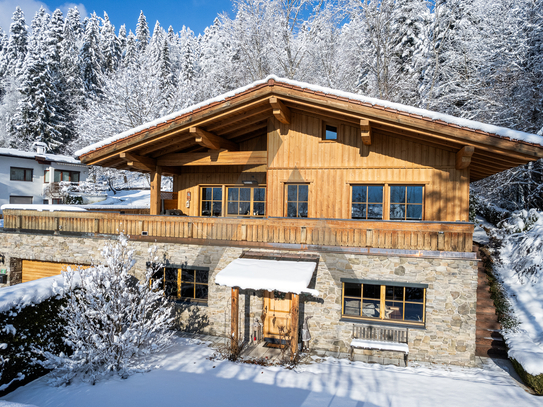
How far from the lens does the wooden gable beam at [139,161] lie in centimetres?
1079

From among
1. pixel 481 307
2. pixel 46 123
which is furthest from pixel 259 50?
pixel 46 123

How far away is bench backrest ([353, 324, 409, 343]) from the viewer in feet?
25.7

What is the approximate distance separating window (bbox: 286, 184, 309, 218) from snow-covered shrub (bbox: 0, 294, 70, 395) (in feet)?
21.9

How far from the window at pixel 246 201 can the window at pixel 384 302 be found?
5103mm

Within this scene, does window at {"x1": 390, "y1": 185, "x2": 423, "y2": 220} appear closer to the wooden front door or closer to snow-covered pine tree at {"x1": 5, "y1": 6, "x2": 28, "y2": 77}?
the wooden front door

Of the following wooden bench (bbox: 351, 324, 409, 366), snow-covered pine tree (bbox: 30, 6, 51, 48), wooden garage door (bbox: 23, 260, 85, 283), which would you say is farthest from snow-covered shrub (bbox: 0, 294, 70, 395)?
snow-covered pine tree (bbox: 30, 6, 51, 48)

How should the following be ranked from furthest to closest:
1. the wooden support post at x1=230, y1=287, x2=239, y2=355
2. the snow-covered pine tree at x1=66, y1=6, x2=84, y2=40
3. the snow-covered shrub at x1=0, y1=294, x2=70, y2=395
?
the snow-covered pine tree at x1=66, y1=6, x2=84, y2=40
the wooden support post at x1=230, y1=287, x2=239, y2=355
the snow-covered shrub at x1=0, y1=294, x2=70, y2=395

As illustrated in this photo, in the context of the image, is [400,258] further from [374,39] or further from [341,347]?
[374,39]

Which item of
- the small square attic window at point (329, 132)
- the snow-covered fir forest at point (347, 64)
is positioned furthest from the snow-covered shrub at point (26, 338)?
the snow-covered fir forest at point (347, 64)

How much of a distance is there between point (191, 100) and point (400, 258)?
23974mm

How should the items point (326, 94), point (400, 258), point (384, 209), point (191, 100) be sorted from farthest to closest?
point (191, 100) → point (384, 209) → point (326, 94) → point (400, 258)

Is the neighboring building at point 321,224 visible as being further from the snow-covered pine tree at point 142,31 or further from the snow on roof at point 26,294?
the snow-covered pine tree at point 142,31

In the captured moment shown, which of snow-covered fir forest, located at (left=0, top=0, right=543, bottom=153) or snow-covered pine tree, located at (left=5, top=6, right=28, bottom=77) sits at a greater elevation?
snow-covered pine tree, located at (left=5, top=6, right=28, bottom=77)

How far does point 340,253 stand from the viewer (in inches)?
323
